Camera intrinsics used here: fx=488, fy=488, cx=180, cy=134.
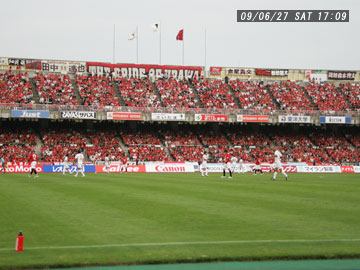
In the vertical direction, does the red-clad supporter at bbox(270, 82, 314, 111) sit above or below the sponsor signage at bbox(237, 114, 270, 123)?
above

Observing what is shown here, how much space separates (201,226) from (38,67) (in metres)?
63.6

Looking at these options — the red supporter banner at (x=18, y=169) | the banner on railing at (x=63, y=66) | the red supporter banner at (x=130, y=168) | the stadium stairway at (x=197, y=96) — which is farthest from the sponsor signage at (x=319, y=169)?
the banner on railing at (x=63, y=66)

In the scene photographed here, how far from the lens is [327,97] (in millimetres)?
75125

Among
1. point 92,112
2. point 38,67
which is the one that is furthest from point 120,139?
point 38,67

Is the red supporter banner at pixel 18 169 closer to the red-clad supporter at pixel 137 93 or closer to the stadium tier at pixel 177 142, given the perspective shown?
the stadium tier at pixel 177 142

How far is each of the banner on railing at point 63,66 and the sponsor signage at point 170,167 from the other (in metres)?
24.8

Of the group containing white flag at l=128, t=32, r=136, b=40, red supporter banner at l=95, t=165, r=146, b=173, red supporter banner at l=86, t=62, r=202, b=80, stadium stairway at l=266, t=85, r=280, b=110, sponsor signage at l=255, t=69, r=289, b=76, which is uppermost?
white flag at l=128, t=32, r=136, b=40

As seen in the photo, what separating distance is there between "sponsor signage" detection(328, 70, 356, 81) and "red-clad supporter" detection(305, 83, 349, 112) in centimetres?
362

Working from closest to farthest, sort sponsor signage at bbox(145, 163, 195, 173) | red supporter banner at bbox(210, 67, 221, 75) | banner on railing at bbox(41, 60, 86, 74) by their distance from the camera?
sponsor signage at bbox(145, 163, 195, 173) < banner on railing at bbox(41, 60, 86, 74) < red supporter banner at bbox(210, 67, 221, 75)

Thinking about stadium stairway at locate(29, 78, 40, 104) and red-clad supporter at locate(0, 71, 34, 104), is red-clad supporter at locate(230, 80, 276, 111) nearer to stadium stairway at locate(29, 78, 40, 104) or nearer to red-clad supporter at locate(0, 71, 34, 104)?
stadium stairway at locate(29, 78, 40, 104)

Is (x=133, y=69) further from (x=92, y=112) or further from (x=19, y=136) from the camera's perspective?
(x=19, y=136)

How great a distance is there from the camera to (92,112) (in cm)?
6306

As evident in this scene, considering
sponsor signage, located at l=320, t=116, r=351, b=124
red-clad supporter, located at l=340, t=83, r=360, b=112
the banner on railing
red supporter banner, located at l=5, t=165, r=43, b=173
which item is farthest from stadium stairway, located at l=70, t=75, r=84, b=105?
red-clad supporter, located at l=340, t=83, r=360, b=112

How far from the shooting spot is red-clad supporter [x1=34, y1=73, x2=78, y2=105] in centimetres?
6550
